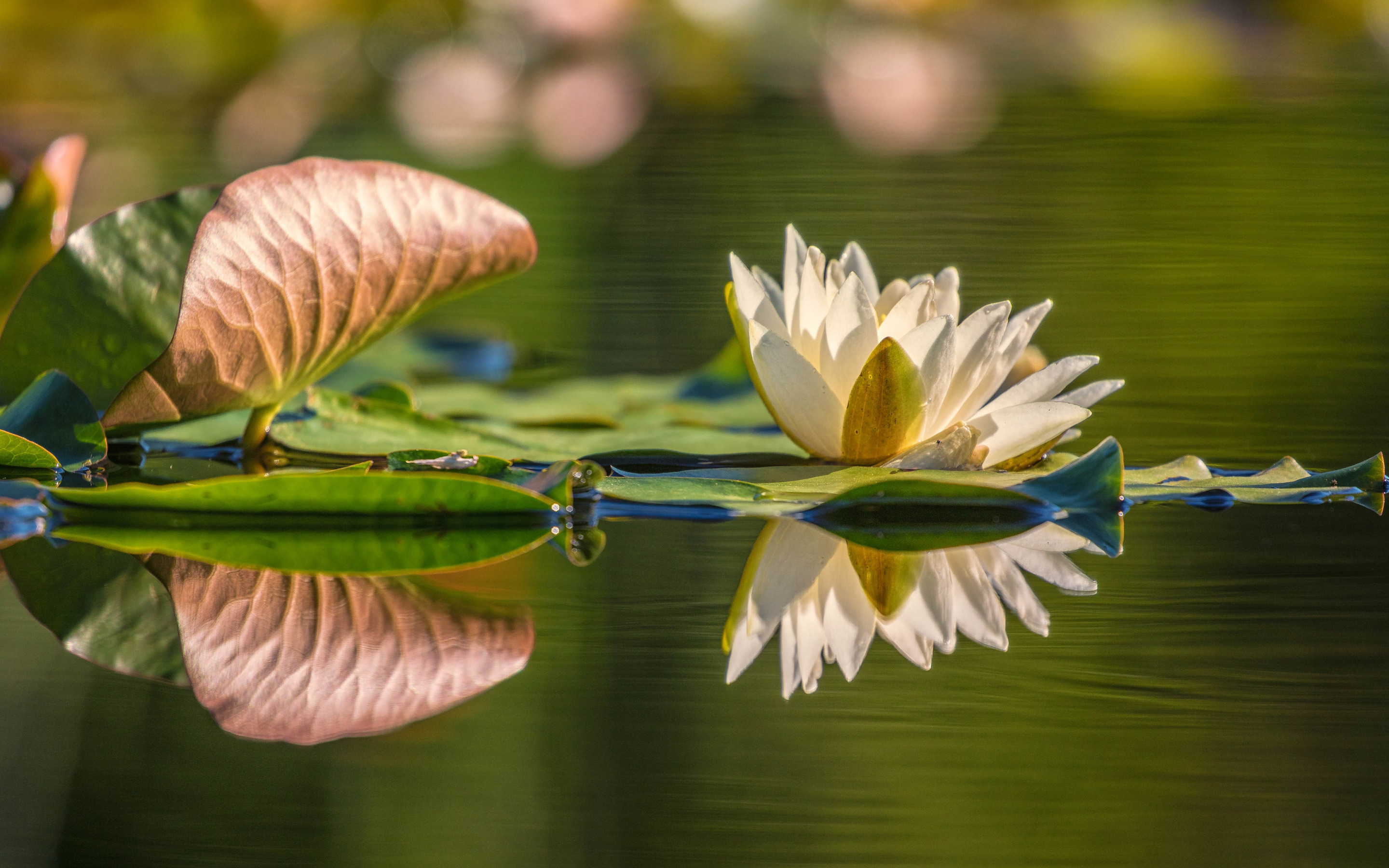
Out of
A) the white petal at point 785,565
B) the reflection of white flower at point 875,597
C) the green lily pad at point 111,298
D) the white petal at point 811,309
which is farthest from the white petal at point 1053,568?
the green lily pad at point 111,298

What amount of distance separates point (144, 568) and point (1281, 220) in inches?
102

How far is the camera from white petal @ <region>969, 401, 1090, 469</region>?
1.04 meters

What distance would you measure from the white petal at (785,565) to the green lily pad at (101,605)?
0.36m

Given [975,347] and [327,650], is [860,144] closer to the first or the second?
[975,347]

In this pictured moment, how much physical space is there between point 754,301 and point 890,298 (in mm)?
126

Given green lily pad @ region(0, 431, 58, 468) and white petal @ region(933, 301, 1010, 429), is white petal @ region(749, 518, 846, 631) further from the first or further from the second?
green lily pad @ region(0, 431, 58, 468)

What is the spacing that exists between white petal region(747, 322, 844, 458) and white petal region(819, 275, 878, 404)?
2 centimetres

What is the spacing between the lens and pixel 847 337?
3.41 ft

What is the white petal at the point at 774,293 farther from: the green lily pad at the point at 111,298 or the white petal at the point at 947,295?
the green lily pad at the point at 111,298

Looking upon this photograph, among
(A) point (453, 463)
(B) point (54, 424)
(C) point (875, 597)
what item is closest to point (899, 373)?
(C) point (875, 597)

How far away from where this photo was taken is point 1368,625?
2.63 feet

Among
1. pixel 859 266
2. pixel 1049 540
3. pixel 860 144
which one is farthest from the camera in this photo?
pixel 860 144

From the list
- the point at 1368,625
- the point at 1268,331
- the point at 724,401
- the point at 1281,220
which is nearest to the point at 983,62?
the point at 1281,220

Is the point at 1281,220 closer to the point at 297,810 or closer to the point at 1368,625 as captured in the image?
the point at 1368,625
